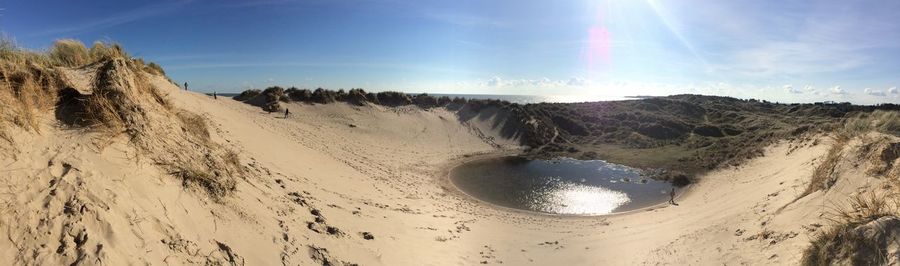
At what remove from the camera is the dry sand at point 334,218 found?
4645 millimetres

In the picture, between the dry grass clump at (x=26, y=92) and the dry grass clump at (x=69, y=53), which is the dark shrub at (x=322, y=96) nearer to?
the dry grass clump at (x=69, y=53)

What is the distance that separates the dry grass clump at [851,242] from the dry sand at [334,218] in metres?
0.84

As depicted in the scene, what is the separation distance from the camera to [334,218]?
371 inches

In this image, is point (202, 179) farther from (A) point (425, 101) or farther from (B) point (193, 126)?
(A) point (425, 101)

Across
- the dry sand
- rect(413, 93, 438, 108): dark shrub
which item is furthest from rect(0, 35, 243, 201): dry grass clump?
rect(413, 93, 438, 108): dark shrub

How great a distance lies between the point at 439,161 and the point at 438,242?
17.5 m

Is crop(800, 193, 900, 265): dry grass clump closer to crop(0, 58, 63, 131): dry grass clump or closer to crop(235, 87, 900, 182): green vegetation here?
crop(0, 58, 63, 131): dry grass clump

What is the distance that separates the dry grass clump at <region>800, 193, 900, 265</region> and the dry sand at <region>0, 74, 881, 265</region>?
0.84m

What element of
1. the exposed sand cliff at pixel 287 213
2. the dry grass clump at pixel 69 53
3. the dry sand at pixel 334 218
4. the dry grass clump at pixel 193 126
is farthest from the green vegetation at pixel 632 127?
the dry grass clump at pixel 193 126

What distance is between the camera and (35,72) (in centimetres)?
636

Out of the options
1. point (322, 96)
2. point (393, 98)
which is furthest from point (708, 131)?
point (322, 96)

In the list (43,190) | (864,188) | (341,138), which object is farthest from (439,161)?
(43,190)

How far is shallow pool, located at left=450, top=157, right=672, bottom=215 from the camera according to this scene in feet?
62.2

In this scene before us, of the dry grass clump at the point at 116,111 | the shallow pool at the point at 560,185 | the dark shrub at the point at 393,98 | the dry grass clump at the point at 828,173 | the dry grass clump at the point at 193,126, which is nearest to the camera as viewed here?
the dry grass clump at the point at 116,111
